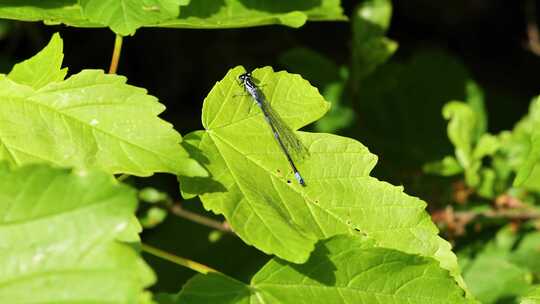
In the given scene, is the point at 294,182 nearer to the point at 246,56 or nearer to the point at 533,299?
the point at 533,299

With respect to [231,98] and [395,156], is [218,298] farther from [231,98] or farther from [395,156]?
[395,156]

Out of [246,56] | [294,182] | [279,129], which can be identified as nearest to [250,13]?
[279,129]

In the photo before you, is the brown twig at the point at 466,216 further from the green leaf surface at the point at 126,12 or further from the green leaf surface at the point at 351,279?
the green leaf surface at the point at 126,12

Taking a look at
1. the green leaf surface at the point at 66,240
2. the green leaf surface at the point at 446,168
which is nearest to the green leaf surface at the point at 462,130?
the green leaf surface at the point at 446,168

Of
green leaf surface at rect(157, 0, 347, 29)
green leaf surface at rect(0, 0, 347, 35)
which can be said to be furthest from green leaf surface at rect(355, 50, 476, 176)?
green leaf surface at rect(0, 0, 347, 35)

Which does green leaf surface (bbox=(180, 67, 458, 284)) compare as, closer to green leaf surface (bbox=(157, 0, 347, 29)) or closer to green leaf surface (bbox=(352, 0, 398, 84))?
green leaf surface (bbox=(157, 0, 347, 29))

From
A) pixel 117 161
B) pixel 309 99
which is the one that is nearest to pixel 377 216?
pixel 309 99
